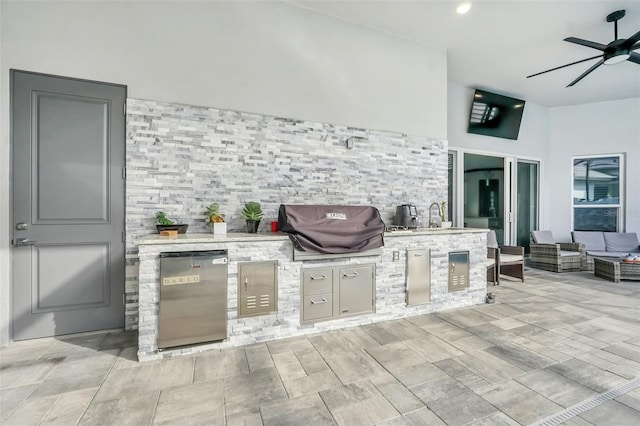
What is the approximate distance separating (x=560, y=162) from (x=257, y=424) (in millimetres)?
8775

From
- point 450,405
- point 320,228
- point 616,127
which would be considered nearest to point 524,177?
point 616,127

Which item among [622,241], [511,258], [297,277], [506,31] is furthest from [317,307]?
[622,241]

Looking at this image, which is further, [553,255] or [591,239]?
[591,239]

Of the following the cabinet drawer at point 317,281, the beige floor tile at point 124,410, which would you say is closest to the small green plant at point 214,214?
the cabinet drawer at point 317,281

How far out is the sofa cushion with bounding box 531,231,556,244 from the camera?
21.2 feet

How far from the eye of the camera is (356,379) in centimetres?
216

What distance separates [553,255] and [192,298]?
686 centimetres

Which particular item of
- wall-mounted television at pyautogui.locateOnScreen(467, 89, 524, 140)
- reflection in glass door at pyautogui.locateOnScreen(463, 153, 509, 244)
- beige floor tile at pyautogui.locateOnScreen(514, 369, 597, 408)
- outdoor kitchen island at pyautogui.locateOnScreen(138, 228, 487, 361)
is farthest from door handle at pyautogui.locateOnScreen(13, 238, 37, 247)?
wall-mounted television at pyautogui.locateOnScreen(467, 89, 524, 140)

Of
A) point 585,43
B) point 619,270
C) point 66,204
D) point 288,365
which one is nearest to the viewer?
point 288,365

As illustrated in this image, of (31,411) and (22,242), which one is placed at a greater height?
(22,242)

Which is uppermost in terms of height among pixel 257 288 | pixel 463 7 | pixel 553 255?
pixel 463 7

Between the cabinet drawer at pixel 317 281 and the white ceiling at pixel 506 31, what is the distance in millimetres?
3321

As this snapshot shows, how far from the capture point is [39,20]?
2.76 m

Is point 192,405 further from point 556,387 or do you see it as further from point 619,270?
point 619,270
